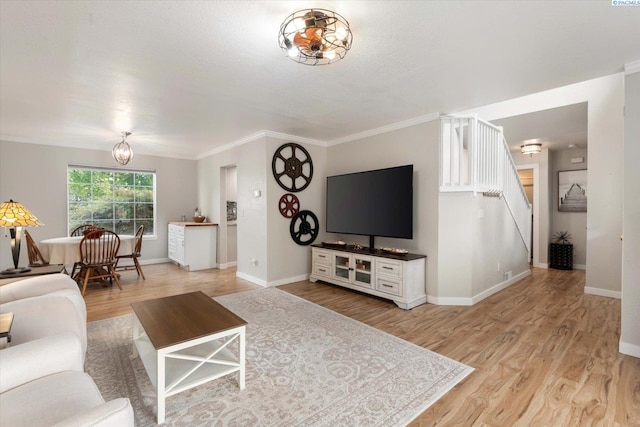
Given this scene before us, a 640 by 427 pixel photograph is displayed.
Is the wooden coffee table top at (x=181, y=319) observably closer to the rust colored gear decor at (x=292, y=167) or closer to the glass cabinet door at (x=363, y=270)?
the glass cabinet door at (x=363, y=270)

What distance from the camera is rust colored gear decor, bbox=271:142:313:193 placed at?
473cm

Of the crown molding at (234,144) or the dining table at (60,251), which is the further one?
the crown molding at (234,144)

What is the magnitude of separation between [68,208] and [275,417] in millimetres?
5994

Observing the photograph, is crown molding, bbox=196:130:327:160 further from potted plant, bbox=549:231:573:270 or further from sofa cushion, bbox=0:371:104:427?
potted plant, bbox=549:231:573:270

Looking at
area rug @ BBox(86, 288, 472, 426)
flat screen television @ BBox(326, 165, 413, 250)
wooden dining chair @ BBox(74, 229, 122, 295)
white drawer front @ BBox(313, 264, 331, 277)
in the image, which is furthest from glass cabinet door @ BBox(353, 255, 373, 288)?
wooden dining chair @ BBox(74, 229, 122, 295)

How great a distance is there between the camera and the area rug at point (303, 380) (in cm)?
177

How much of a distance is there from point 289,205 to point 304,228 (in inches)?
18.8

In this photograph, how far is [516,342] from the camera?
8.93ft

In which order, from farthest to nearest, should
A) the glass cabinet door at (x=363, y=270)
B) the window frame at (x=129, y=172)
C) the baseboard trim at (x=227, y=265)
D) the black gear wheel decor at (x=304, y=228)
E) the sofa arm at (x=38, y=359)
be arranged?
the baseboard trim at (x=227, y=265) → the window frame at (x=129, y=172) → the black gear wheel decor at (x=304, y=228) → the glass cabinet door at (x=363, y=270) → the sofa arm at (x=38, y=359)

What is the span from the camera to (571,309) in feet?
11.8

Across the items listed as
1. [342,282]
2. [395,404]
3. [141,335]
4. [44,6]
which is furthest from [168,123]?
[395,404]

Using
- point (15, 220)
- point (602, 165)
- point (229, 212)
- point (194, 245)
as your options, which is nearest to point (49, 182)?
point (194, 245)

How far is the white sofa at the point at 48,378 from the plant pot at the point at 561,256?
7.22 meters

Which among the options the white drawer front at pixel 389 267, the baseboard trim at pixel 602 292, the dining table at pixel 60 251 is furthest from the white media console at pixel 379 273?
the dining table at pixel 60 251
